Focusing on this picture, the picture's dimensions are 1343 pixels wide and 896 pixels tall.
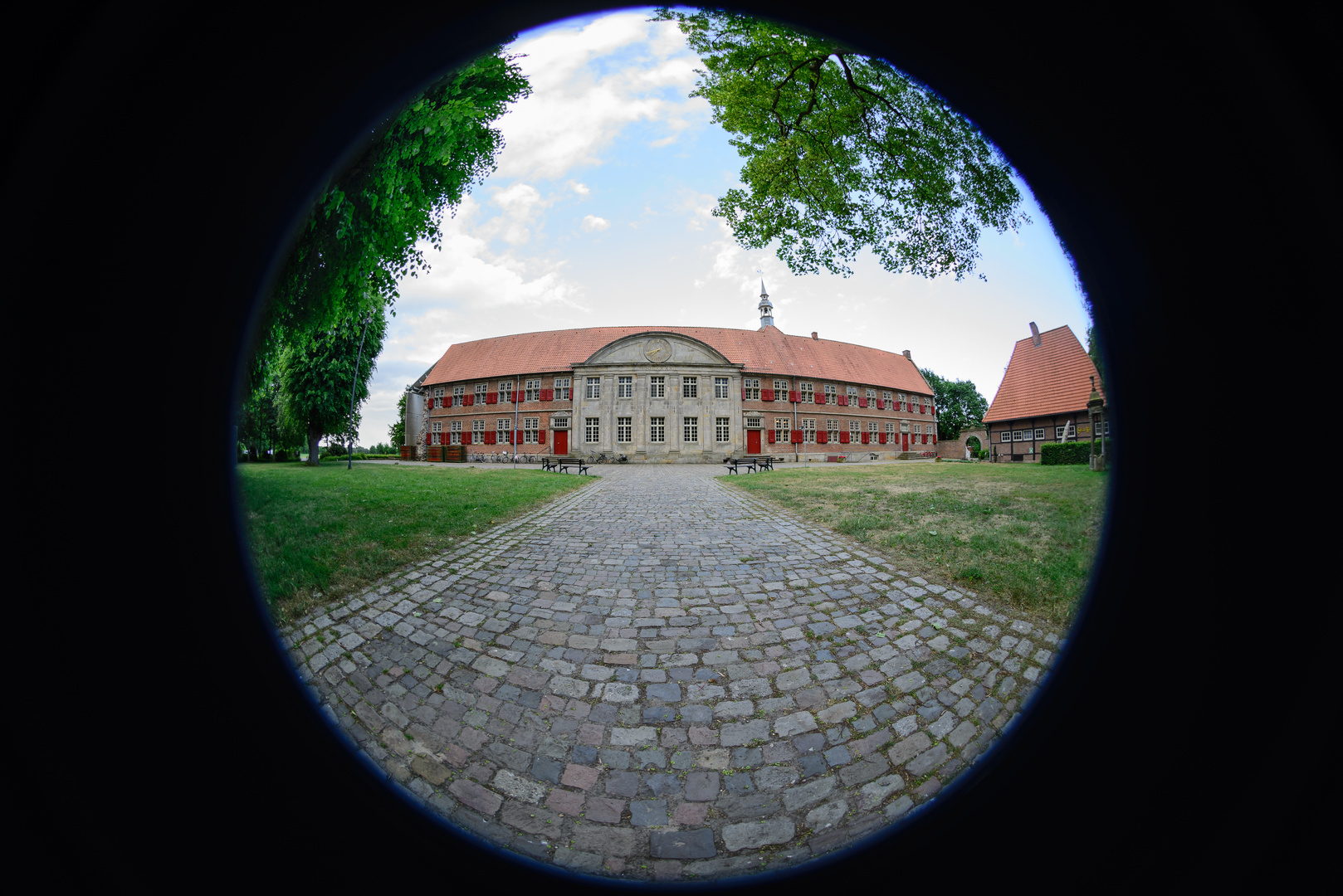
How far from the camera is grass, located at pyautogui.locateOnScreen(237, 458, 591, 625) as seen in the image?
1.43m

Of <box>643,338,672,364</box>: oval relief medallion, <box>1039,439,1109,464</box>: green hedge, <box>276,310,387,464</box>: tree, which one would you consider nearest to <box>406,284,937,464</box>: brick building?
<box>643,338,672,364</box>: oval relief medallion

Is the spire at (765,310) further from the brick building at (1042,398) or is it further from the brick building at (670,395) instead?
the brick building at (1042,398)

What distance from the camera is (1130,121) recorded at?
2.81 feet

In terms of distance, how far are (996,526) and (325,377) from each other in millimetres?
4939

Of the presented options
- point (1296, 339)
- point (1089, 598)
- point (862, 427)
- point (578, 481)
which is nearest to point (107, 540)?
point (1089, 598)

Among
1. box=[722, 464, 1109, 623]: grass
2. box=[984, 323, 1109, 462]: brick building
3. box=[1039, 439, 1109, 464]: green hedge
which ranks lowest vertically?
box=[722, 464, 1109, 623]: grass

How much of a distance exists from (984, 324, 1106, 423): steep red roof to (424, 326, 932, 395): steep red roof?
20.3 meters

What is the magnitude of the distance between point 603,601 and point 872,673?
1.19 m

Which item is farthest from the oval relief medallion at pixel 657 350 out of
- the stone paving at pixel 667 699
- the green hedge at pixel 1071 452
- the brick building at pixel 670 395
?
the green hedge at pixel 1071 452

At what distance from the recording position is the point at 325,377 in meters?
3.15

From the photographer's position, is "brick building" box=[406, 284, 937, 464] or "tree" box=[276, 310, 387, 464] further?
"brick building" box=[406, 284, 937, 464]

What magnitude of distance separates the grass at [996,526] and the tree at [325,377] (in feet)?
12.6

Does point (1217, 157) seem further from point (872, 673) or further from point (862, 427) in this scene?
point (862, 427)

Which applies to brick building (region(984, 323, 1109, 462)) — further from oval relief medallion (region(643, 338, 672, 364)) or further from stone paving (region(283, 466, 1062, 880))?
oval relief medallion (region(643, 338, 672, 364))
